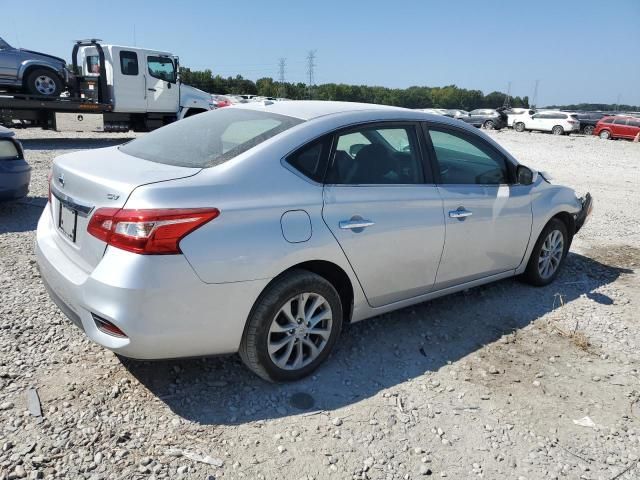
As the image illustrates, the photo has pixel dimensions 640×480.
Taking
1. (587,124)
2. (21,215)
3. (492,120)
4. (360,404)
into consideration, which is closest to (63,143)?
(21,215)

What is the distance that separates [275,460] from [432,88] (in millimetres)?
118227

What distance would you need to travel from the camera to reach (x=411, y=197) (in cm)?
336

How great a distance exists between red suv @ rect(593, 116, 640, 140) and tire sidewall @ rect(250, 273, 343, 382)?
113 ft

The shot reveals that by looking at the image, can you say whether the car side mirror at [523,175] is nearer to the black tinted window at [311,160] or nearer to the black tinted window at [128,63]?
the black tinted window at [311,160]

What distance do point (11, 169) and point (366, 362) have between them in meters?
4.78

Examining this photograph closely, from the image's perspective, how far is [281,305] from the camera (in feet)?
9.21

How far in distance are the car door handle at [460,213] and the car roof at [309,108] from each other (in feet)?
2.54

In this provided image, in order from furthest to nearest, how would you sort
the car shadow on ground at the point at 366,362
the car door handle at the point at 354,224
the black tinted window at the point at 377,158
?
the black tinted window at the point at 377,158 < the car door handle at the point at 354,224 < the car shadow on ground at the point at 366,362

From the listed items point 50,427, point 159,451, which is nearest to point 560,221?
point 159,451

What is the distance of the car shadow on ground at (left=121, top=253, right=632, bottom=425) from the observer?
2.85m

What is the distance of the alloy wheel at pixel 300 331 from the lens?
2.90m

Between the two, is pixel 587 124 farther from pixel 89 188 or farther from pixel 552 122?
pixel 89 188

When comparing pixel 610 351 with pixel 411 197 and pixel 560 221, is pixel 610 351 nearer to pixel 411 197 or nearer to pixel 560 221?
pixel 560 221

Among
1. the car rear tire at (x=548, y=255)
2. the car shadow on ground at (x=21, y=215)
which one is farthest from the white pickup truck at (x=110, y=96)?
the car rear tire at (x=548, y=255)
